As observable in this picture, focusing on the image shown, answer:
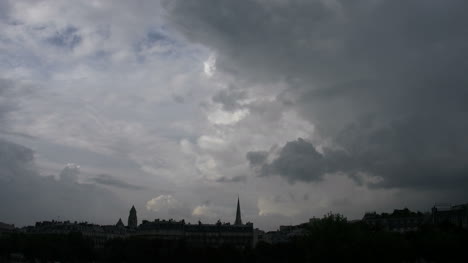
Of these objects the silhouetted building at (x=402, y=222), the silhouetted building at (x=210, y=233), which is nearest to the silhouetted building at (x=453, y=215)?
the silhouetted building at (x=402, y=222)

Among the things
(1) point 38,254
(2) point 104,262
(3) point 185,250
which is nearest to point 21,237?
(1) point 38,254

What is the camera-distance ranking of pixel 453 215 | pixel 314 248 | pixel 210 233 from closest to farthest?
1. pixel 314 248
2. pixel 453 215
3. pixel 210 233

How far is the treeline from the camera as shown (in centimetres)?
7706

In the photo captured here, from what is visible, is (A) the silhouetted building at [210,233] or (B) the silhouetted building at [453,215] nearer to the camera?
(B) the silhouetted building at [453,215]

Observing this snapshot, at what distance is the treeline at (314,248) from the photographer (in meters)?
77.1

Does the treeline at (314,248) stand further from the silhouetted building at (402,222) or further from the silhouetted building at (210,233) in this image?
the silhouetted building at (210,233)

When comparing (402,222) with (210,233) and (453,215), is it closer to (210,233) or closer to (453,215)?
(453,215)

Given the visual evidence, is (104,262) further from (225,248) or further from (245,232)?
(245,232)

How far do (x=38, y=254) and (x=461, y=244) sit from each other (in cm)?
10458

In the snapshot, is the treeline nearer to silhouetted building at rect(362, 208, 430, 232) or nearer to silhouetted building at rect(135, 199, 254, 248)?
silhouetted building at rect(362, 208, 430, 232)

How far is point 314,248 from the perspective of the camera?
260 feet

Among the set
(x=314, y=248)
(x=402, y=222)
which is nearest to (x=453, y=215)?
(x=402, y=222)

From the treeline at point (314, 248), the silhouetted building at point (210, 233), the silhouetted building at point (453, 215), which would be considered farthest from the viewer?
the silhouetted building at point (210, 233)

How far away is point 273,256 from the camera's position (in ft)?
413
